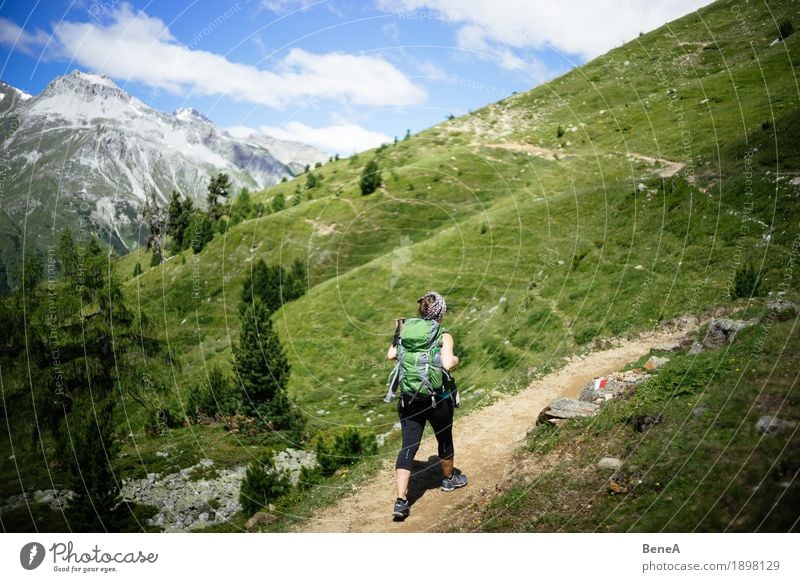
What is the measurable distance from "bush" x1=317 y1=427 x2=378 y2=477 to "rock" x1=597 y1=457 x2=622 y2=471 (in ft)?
21.4

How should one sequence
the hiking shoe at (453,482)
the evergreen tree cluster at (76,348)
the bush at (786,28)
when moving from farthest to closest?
the bush at (786,28), the evergreen tree cluster at (76,348), the hiking shoe at (453,482)

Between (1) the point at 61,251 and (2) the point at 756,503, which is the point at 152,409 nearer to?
(1) the point at 61,251

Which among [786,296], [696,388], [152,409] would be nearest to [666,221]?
[786,296]

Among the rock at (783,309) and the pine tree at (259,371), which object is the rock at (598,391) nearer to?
the rock at (783,309)

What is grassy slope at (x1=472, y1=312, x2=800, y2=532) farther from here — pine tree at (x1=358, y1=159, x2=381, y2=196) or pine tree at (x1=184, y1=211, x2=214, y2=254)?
pine tree at (x1=184, y1=211, x2=214, y2=254)

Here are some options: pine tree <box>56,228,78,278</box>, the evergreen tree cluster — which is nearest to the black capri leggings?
the evergreen tree cluster

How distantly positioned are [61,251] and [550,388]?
15.3 m

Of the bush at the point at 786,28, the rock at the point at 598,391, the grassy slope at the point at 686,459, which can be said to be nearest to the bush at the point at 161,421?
the rock at the point at 598,391

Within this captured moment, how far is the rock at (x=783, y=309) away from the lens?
1169 centimetres

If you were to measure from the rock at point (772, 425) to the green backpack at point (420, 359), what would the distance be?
4942 mm

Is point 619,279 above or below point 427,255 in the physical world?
below

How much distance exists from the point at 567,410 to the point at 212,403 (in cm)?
1898

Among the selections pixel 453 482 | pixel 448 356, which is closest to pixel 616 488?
pixel 453 482
